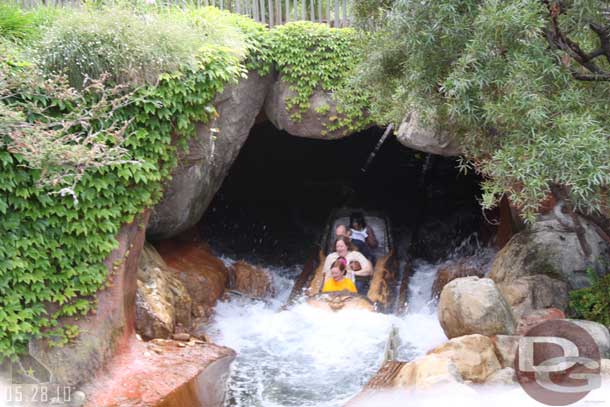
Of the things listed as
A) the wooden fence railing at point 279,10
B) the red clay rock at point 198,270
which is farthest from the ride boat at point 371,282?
the wooden fence railing at point 279,10

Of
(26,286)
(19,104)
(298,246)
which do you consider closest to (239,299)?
(298,246)

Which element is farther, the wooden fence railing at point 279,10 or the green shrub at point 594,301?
the wooden fence railing at point 279,10

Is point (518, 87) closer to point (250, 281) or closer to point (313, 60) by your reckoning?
point (313, 60)

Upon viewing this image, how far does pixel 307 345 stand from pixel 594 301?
3.71 metres

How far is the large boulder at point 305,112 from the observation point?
952 centimetres

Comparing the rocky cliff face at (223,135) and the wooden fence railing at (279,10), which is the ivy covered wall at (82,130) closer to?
the rocky cliff face at (223,135)

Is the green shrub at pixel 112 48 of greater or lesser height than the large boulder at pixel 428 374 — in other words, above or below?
above

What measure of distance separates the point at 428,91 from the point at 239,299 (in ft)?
17.4

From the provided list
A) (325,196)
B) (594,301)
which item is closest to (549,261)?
(594,301)

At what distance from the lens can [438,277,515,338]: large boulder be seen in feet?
22.4

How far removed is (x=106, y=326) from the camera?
6.73 m

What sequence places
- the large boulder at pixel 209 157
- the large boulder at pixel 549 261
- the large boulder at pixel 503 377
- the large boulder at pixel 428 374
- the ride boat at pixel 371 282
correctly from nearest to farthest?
the large boulder at pixel 428 374
the large boulder at pixel 503 377
the large boulder at pixel 549 261
the large boulder at pixel 209 157
the ride boat at pixel 371 282

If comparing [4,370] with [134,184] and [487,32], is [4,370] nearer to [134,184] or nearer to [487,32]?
[134,184]

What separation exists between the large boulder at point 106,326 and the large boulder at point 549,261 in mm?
4910
